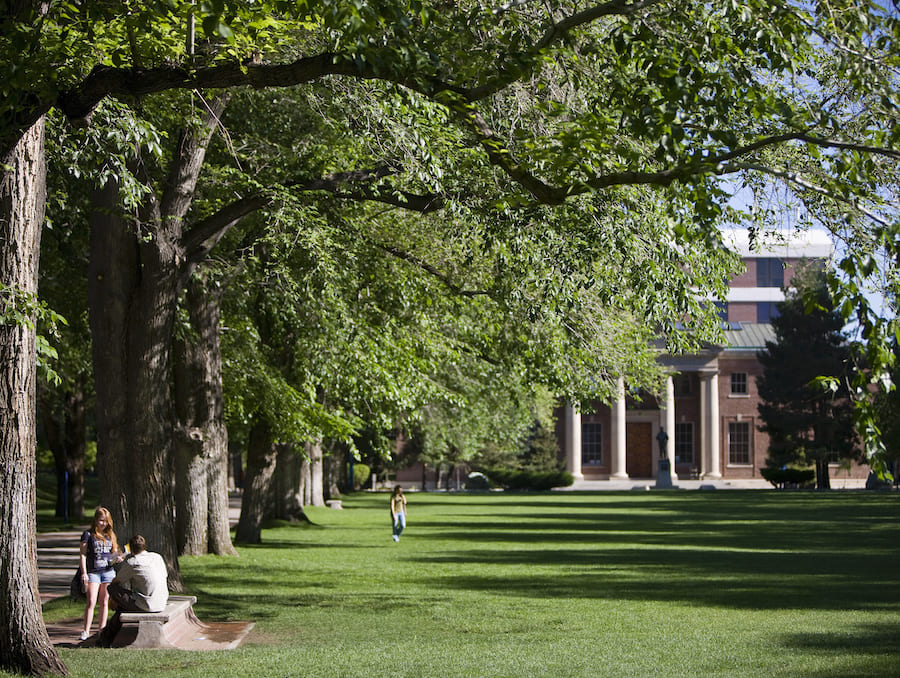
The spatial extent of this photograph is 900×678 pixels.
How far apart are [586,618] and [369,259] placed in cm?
801

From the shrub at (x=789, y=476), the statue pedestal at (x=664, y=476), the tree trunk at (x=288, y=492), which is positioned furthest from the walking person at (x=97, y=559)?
the statue pedestal at (x=664, y=476)

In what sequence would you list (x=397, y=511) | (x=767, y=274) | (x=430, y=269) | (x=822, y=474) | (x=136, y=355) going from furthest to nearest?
(x=767, y=274), (x=822, y=474), (x=397, y=511), (x=430, y=269), (x=136, y=355)

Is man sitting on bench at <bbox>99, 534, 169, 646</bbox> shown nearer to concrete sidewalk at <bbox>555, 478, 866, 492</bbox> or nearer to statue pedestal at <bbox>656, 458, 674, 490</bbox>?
statue pedestal at <bbox>656, 458, 674, 490</bbox>

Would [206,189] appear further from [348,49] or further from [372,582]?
[348,49]

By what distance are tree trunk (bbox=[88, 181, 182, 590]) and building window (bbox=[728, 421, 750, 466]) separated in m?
74.4

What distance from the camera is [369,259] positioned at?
823 inches

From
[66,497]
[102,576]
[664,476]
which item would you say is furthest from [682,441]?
[102,576]

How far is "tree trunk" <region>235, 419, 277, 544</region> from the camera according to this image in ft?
91.4

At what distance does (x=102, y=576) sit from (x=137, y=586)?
886 mm

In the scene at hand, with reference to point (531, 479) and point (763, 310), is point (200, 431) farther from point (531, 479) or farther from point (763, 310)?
point (763, 310)

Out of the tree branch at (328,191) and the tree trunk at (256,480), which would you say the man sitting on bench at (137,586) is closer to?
the tree branch at (328,191)

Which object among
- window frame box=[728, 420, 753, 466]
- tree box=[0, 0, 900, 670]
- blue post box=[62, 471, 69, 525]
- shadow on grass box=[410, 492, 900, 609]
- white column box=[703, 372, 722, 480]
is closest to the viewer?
tree box=[0, 0, 900, 670]

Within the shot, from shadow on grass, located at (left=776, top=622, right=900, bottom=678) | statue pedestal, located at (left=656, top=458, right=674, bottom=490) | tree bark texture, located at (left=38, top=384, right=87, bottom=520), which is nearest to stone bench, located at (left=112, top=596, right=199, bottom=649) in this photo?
shadow on grass, located at (left=776, top=622, right=900, bottom=678)

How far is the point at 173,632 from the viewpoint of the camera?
12.8m
